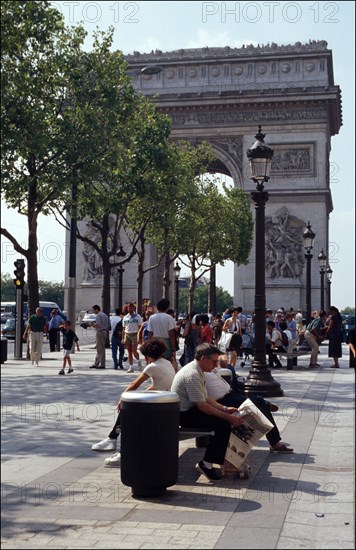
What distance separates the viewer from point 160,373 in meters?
8.97

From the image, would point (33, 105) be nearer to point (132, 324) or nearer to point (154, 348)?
point (132, 324)

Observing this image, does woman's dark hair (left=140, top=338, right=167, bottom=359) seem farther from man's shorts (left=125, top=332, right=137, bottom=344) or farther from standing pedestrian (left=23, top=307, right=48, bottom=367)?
standing pedestrian (left=23, top=307, right=48, bottom=367)

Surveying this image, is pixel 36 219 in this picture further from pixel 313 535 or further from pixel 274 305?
pixel 274 305

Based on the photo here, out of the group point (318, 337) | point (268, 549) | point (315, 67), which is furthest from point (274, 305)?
point (268, 549)

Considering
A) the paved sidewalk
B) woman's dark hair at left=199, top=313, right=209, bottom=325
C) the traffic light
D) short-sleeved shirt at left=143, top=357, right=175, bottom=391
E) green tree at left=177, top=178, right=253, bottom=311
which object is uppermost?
green tree at left=177, top=178, right=253, bottom=311

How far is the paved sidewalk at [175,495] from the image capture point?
6398mm

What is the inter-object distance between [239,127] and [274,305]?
42.1 feet

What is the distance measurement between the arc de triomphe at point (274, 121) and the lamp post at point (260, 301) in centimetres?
3739

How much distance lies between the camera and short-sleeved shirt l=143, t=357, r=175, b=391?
8.95 meters

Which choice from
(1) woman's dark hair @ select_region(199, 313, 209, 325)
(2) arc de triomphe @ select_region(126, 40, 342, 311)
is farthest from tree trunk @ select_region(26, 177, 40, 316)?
(2) arc de triomphe @ select_region(126, 40, 342, 311)

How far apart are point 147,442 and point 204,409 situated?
1.27 m

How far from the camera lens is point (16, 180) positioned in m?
24.9

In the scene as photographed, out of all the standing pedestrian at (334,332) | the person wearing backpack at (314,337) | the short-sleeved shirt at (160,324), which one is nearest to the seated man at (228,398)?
the short-sleeved shirt at (160,324)

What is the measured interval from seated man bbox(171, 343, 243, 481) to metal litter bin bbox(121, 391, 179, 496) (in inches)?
38.6
